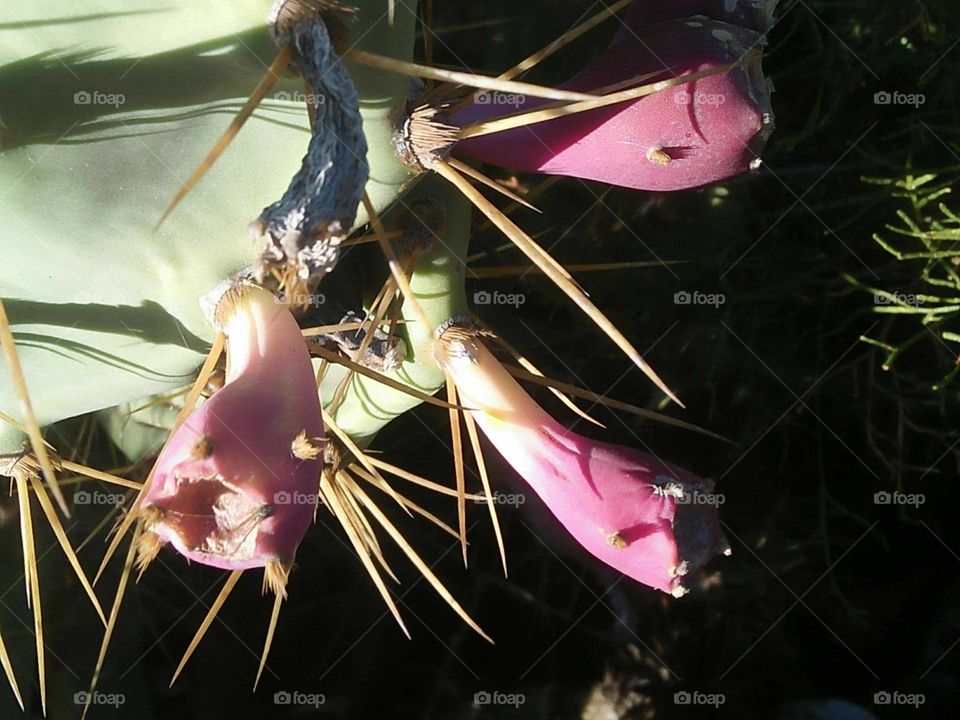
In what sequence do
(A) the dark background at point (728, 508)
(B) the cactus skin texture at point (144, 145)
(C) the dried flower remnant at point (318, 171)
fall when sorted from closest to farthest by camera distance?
1. (C) the dried flower remnant at point (318, 171)
2. (B) the cactus skin texture at point (144, 145)
3. (A) the dark background at point (728, 508)

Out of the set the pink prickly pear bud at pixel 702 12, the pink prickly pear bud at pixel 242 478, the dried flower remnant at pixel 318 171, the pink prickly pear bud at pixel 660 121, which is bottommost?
the pink prickly pear bud at pixel 242 478

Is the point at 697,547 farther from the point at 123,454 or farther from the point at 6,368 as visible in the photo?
the point at 123,454

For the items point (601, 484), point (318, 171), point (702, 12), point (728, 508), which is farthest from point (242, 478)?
point (728, 508)

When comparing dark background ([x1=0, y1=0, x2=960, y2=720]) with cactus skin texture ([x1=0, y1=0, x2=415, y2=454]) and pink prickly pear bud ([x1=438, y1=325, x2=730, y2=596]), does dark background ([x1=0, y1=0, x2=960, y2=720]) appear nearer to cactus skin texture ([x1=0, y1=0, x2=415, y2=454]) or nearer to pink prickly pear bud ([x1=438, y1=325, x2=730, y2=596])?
pink prickly pear bud ([x1=438, y1=325, x2=730, y2=596])

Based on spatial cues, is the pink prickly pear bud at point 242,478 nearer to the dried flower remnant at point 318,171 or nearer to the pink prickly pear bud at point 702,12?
the dried flower remnant at point 318,171

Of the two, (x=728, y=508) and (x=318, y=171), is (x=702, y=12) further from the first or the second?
(x=728, y=508)

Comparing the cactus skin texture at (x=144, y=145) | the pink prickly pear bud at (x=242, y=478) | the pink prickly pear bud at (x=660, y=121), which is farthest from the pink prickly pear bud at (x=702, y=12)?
the pink prickly pear bud at (x=242, y=478)

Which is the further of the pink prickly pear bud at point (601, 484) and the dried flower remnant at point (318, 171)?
the pink prickly pear bud at point (601, 484)

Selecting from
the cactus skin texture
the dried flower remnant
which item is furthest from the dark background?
the dried flower remnant
